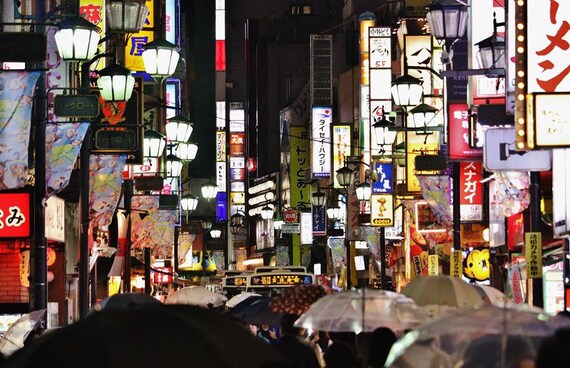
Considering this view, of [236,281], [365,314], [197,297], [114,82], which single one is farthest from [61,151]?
[236,281]

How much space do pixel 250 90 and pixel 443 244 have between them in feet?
205

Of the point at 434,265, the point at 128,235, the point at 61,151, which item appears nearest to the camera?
the point at 61,151

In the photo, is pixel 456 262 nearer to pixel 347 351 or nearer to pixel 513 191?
pixel 513 191

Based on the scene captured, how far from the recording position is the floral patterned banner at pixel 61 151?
21.5 metres

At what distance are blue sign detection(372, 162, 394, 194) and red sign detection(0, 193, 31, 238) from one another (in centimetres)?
2102

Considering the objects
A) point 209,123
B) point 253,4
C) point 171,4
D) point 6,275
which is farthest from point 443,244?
point 253,4

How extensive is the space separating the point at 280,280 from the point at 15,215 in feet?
44.4

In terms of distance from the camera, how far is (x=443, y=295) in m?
16.1

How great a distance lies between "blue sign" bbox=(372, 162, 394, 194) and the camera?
4275 cm

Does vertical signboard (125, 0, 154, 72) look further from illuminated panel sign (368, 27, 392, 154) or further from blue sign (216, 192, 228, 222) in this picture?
blue sign (216, 192, 228, 222)

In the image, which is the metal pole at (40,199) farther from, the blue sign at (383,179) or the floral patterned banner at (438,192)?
the blue sign at (383,179)

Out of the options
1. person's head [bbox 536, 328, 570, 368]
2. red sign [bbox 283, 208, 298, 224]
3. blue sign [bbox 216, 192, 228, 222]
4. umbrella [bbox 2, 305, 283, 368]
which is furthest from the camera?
blue sign [bbox 216, 192, 228, 222]

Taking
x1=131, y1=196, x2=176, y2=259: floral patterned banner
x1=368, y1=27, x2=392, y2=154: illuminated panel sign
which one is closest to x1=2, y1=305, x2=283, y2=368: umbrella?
x1=131, y1=196, x2=176, y2=259: floral patterned banner

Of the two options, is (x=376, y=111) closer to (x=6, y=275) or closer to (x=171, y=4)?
(x=171, y=4)
